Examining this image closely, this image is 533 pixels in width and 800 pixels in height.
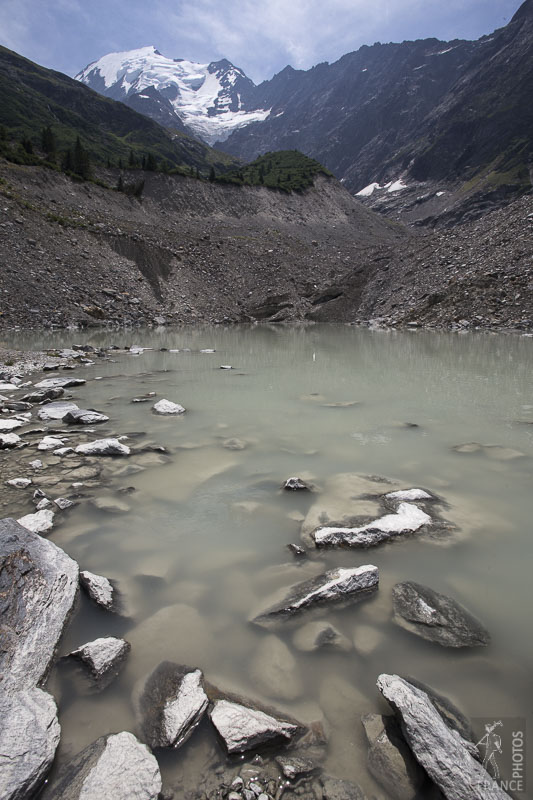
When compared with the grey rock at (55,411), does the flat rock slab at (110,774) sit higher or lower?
higher

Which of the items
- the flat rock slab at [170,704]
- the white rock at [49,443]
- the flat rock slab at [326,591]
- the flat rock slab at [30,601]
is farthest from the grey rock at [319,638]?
the white rock at [49,443]

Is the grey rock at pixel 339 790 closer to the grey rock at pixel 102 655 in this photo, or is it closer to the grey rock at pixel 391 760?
the grey rock at pixel 391 760

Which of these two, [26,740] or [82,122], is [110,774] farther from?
[82,122]

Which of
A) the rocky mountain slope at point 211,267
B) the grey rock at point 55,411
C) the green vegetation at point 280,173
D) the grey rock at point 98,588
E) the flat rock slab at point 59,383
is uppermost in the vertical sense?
the green vegetation at point 280,173

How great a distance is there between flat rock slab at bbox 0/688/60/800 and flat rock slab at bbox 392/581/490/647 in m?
2.47

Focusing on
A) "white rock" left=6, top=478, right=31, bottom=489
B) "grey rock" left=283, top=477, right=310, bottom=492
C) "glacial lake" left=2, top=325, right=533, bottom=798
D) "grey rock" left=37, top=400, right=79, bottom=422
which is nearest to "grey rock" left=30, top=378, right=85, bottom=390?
"glacial lake" left=2, top=325, right=533, bottom=798

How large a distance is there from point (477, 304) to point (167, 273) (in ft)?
96.1

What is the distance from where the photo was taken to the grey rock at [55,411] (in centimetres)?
849

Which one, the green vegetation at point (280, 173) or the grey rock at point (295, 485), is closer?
the grey rock at point (295, 485)

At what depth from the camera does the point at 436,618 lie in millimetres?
3234

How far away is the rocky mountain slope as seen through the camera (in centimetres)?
3052

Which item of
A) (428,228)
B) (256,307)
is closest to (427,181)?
(428,228)

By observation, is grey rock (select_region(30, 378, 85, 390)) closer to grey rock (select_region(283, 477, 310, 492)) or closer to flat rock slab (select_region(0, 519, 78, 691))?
grey rock (select_region(283, 477, 310, 492))

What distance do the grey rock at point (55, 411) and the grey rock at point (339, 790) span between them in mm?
7888
